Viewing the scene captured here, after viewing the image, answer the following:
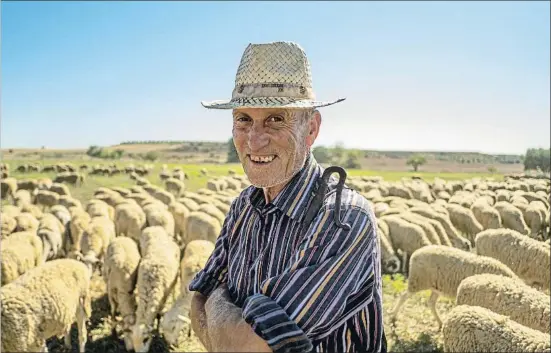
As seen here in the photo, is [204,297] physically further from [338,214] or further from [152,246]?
[152,246]

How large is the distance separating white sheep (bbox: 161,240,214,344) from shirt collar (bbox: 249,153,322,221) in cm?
557

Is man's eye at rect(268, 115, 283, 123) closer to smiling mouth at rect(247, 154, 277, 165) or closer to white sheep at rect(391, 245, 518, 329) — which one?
smiling mouth at rect(247, 154, 277, 165)

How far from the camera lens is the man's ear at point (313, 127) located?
193cm

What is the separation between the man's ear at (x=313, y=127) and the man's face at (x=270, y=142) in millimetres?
27

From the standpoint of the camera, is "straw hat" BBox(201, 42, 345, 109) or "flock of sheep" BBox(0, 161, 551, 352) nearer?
"straw hat" BBox(201, 42, 345, 109)

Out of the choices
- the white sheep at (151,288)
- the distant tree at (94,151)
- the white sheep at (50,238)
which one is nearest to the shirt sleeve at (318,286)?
the white sheep at (151,288)

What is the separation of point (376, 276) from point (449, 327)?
473cm

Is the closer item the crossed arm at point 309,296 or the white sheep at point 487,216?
the crossed arm at point 309,296

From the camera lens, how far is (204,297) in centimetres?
211

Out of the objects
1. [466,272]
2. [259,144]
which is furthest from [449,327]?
[259,144]

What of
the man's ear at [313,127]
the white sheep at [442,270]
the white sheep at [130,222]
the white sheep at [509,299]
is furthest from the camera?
the white sheep at [130,222]

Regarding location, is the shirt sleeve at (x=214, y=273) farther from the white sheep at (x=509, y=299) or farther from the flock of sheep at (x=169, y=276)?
the white sheep at (x=509, y=299)

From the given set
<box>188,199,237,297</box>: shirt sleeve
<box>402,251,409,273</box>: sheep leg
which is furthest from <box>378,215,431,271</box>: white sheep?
<box>188,199,237,297</box>: shirt sleeve

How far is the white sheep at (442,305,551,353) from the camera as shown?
16.3 ft
